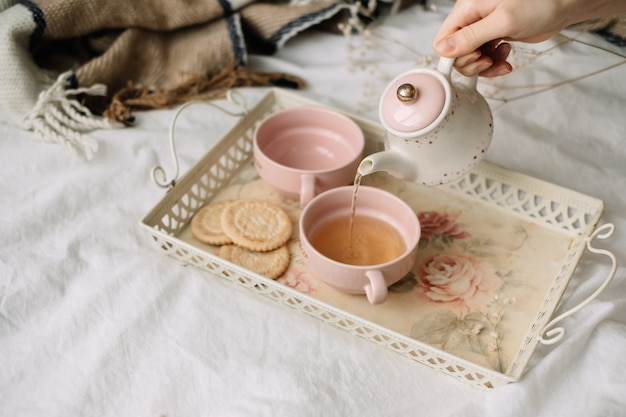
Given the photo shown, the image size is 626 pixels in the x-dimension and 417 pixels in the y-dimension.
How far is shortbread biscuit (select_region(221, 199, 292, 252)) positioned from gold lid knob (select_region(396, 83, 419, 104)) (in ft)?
0.87

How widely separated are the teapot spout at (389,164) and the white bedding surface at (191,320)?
0.66 feet

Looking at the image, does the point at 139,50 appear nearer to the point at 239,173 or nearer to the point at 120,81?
the point at 120,81

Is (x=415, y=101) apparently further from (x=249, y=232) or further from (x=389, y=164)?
(x=249, y=232)

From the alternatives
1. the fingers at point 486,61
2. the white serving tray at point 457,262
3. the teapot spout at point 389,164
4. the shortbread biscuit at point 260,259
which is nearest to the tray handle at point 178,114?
the white serving tray at point 457,262

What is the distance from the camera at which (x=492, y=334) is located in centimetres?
80

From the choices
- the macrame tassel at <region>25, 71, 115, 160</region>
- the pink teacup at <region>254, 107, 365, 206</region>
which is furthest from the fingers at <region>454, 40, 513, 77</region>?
the macrame tassel at <region>25, 71, 115, 160</region>

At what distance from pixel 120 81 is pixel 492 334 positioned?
75 cm

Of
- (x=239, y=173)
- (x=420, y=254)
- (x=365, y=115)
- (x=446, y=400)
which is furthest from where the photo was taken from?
(x=365, y=115)

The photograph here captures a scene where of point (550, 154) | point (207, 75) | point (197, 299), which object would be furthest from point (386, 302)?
point (207, 75)

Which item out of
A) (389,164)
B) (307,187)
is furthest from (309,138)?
(389,164)

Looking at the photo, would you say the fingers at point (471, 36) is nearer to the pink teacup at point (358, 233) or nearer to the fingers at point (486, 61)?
the fingers at point (486, 61)

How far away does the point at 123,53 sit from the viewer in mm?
1146

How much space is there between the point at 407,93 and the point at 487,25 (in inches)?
4.2

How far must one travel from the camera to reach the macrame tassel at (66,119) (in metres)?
1.05
